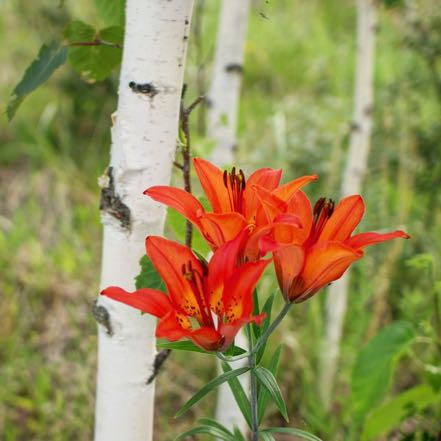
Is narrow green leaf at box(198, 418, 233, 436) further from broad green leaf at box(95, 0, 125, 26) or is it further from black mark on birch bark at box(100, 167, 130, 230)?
broad green leaf at box(95, 0, 125, 26)

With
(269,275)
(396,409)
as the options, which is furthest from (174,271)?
(269,275)

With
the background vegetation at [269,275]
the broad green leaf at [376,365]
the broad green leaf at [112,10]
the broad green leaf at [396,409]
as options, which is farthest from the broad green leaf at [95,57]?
the broad green leaf at [396,409]

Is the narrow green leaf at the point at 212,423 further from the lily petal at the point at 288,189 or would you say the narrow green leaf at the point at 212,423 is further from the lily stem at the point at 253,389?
the lily petal at the point at 288,189

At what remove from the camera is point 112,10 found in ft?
3.49

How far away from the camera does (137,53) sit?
0.89 metres

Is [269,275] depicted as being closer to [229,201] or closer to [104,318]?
[104,318]

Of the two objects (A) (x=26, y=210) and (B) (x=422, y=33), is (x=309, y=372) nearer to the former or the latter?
(B) (x=422, y=33)

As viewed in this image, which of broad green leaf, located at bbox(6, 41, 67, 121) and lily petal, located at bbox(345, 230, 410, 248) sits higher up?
broad green leaf, located at bbox(6, 41, 67, 121)

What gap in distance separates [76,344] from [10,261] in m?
0.47

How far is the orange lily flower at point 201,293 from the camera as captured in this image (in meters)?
0.71

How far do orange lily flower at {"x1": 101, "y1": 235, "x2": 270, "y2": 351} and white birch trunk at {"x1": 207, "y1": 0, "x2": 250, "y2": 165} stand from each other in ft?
3.13

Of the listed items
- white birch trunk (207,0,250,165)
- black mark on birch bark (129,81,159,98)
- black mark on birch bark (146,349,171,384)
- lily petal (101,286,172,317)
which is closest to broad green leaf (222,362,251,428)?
black mark on birch bark (146,349,171,384)

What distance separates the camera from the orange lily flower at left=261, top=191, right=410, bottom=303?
709mm

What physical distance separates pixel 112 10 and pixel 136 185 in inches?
12.7
